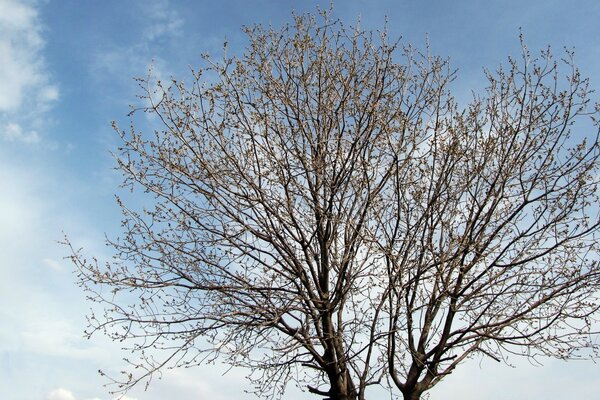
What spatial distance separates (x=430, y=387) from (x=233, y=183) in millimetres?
4827

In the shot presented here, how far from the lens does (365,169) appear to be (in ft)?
34.9

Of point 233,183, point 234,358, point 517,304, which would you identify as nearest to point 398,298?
point 517,304

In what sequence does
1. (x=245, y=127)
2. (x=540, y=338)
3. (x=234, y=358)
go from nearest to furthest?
1. (x=234, y=358)
2. (x=540, y=338)
3. (x=245, y=127)

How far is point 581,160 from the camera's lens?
10.5m

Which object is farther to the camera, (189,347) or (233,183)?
(233,183)

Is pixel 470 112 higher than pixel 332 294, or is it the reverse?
pixel 470 112

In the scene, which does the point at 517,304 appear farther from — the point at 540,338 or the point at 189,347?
the point at 189,347

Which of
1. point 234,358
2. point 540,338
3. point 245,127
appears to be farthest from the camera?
point 245,127

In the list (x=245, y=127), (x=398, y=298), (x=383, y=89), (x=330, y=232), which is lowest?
(x=398, y=298)

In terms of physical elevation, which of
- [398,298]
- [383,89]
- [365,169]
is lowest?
[398,298]

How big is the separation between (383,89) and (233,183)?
127 inches

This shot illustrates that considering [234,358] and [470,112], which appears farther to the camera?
[470,112]

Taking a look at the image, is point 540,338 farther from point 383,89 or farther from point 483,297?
point 383,89

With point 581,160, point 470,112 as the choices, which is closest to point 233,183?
point 470,112
